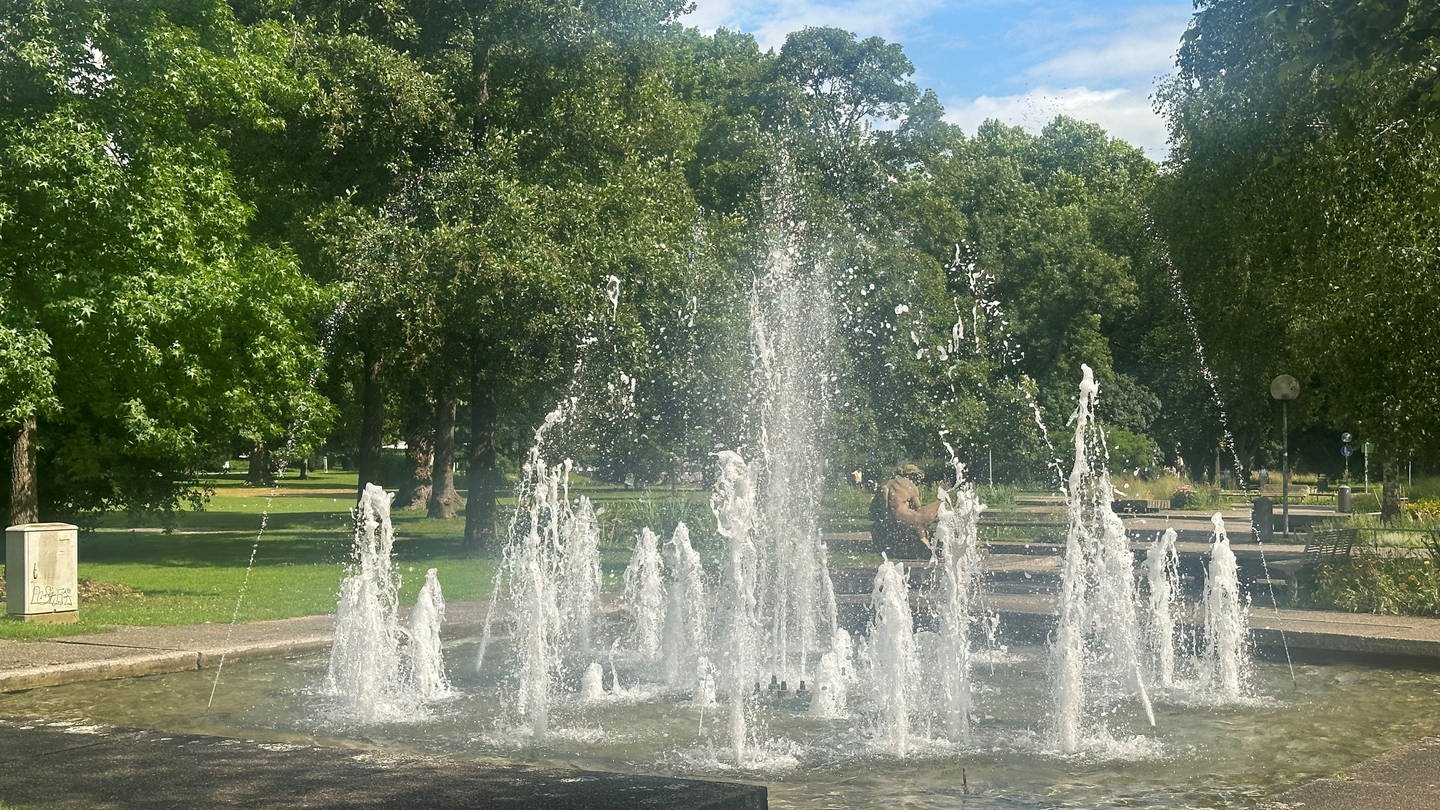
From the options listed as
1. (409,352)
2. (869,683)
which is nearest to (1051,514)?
(409,352)

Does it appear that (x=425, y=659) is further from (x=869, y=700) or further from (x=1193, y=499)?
(x=1193, y=499)

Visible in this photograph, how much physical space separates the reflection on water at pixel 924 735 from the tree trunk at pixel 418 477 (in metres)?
32.3

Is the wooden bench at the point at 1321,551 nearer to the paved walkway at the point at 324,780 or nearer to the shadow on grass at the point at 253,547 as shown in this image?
the paved walkway at the point at 324,780

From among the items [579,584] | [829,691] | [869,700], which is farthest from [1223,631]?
[579,584]

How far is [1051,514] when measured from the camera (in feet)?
115

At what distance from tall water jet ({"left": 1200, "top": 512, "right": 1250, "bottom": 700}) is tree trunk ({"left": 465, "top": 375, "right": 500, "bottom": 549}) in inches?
590

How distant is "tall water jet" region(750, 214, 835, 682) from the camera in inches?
564

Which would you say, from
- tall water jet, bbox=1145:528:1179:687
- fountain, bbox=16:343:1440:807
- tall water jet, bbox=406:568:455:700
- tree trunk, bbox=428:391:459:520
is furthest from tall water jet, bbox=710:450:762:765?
tree trunk, bbox=428:391:459:520

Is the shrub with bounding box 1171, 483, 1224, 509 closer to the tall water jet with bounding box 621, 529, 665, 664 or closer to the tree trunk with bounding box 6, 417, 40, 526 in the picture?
the tall water jet with bounding box 621, 529, 665, 664

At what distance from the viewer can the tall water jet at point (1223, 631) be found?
11.7 m

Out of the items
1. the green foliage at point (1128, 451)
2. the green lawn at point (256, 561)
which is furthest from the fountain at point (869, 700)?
the green foliage at point (1128, 451)

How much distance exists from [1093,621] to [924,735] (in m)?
5.41

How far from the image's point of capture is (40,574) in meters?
14.6

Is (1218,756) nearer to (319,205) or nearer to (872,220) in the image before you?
(319,205)
